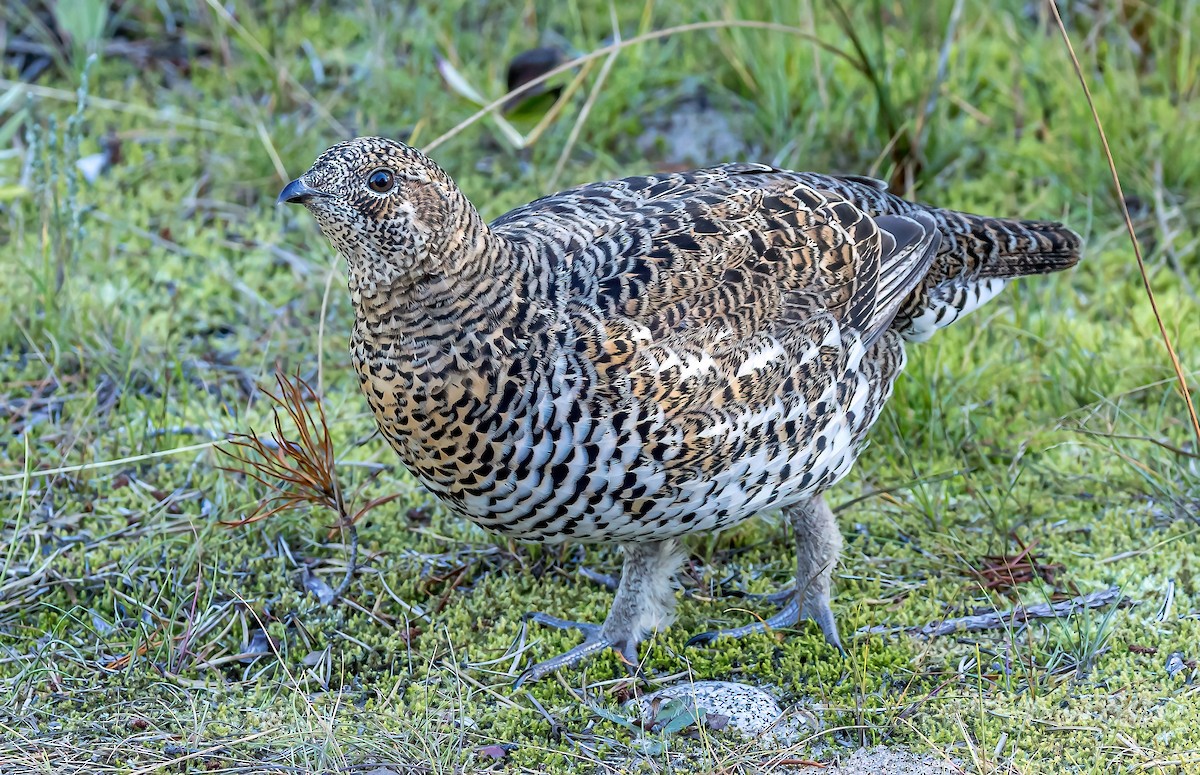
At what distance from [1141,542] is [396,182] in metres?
2.64

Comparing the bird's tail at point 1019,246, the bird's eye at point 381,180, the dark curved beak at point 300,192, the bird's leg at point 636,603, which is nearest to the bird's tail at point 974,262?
the bird's tail at point 1019,246

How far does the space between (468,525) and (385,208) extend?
1.51 metres

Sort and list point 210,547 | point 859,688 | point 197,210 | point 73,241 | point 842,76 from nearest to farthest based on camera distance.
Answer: point 859,688, point 210,547, point 73,241, point 197,210, point 842,76

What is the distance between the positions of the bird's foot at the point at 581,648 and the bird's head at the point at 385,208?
1.24 meters

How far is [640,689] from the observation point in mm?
3824

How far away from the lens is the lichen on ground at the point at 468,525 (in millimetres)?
3598

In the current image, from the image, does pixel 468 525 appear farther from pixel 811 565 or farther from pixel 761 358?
pixel 761 358

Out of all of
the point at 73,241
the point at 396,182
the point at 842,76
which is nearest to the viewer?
the point at 396,182

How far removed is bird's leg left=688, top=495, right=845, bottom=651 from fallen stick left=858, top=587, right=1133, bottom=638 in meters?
0.15

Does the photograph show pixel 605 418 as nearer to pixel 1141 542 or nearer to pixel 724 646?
pixel 724 646

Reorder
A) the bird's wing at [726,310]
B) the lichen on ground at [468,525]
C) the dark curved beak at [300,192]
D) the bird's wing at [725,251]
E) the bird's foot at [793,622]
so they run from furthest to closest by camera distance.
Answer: the bird's foot at [793,622] < the lichen on ground at [468,525] < the bird's wing at [725,251] < the bird's wing at [726,310] < the dark curved beak at [300,192]

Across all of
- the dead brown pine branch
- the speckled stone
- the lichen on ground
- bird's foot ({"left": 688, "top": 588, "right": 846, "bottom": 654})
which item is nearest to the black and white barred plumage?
bird's foot ({"left": 688, "top": 588, "right": 846, "bottom": 654})

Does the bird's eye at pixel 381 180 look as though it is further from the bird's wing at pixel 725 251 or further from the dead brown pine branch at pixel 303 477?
the dead brown pine branch at pixel 303 477

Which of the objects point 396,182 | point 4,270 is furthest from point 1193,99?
point 4,270
